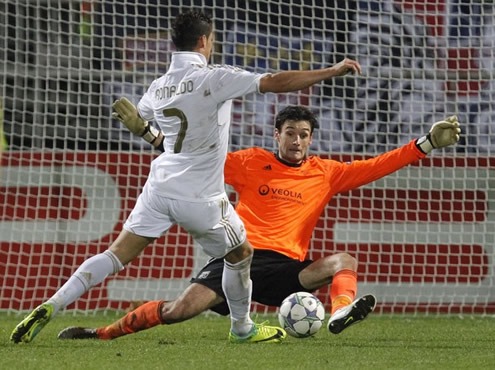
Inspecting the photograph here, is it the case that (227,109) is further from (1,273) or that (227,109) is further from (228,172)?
(1,273)

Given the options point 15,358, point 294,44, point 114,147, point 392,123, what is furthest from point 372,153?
A: point 15,358

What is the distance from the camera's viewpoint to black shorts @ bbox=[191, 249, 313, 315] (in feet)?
19.5

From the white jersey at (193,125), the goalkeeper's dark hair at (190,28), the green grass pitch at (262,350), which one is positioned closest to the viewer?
the green grass pitch at (262,350)

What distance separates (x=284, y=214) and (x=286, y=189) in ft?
0.55

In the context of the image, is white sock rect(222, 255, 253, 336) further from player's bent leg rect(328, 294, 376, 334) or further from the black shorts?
player's bent leg rect(328, 294, 376, 334)

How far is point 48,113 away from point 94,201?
90 cm

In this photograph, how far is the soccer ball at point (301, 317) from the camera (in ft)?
17.9

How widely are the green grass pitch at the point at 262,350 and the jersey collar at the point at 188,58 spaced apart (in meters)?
1.42

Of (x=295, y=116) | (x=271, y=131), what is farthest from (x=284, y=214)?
(x=271, y=131)

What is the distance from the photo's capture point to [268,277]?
19.6 feet

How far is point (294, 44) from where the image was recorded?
897 centimetres

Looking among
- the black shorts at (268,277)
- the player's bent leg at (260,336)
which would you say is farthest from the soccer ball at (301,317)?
the black shorts at (268,277)

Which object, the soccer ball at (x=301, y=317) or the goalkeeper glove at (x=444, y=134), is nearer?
the soccer ball at (x=301, y=317)

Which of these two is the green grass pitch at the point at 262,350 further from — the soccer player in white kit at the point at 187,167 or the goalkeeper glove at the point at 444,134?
the goalkeeper glove at the point at 444,134
